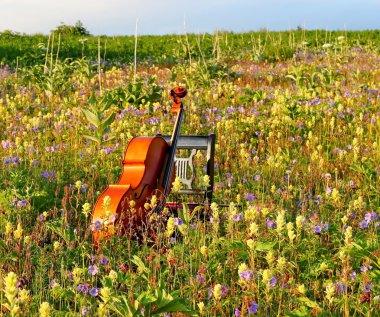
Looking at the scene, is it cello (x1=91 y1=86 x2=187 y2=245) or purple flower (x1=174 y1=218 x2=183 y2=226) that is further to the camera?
cello (x1=91 y1=86 x2=187 y2=245)

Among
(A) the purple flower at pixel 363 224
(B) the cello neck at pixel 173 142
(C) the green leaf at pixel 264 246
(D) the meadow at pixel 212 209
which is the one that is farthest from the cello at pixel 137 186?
(A) the purple flower at pixel 363 224

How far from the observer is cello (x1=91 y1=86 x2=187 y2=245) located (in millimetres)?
4445

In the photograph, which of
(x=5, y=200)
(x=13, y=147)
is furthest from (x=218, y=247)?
(x=13, y=147)

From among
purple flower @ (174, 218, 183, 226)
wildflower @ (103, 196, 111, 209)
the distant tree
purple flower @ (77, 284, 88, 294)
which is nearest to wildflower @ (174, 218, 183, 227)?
purple flower @ (174, 218, 183, 226)

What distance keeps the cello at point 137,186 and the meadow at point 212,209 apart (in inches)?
4.3

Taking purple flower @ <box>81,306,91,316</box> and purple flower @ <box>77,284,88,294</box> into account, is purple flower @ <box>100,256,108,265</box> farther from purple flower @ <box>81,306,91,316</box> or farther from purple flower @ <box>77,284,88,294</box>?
purple flower @ <box>81,306,91,316</box>

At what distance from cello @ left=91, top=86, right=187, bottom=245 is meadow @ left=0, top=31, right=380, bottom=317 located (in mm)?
109

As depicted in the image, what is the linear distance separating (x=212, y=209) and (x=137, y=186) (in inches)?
26.6

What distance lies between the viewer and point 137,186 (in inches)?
191

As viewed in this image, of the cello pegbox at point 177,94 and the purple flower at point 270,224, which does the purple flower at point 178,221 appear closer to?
the purple flower at point 270,224

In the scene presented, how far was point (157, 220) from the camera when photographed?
181 inches

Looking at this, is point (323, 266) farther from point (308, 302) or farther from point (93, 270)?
point (93, 270)

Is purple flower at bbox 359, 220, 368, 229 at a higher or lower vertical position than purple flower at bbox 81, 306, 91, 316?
higher

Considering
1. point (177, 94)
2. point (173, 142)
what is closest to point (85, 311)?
point (173, 142)
